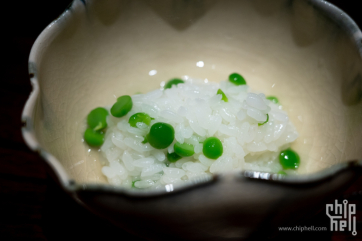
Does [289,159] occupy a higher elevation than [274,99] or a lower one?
lower

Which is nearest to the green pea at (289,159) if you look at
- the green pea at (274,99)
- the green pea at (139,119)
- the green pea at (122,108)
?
the green pea at (274,99)

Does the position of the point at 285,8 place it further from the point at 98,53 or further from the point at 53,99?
the point at 53,99

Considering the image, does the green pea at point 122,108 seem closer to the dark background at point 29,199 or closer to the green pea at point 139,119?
Result: the green pea at point 139,119

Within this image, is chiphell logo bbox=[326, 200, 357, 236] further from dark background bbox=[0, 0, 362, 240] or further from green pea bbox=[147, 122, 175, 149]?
green pea bbox=[147, 122, 175, 149]

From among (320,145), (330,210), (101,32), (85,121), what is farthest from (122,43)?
(330,210)

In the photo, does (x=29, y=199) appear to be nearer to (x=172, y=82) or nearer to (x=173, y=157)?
(x=173, y=157)

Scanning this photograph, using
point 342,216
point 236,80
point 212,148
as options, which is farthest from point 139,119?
point 342,216
